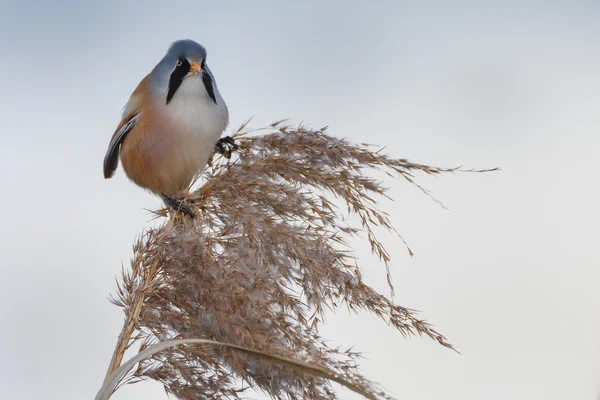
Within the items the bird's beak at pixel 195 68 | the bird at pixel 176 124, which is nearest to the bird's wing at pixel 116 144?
the bird at pixel 176 124

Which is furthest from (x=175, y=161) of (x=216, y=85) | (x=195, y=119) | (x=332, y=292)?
(x=332, y=292)

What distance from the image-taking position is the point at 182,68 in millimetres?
2195

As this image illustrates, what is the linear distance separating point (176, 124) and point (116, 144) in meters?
0.37

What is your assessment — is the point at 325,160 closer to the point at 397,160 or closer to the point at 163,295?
the point at 397,160

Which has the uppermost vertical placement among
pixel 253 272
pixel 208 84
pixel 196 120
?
pixel 208 84

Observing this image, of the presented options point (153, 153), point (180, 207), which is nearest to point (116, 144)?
point (153, 153)

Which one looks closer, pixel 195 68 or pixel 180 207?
pixel 180 207

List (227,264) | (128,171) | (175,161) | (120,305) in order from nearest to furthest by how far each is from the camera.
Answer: (227,264), (120,305), (175,161), (128,171)

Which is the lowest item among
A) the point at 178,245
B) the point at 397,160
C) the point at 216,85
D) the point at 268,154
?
the point at 178,245

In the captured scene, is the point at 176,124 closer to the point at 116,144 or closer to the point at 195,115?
the point at 195,115

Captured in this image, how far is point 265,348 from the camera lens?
1.49 metres

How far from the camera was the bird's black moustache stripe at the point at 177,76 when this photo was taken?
7.16 ft

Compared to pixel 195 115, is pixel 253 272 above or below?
below

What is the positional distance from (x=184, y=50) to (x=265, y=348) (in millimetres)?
1112
